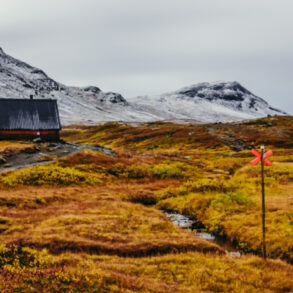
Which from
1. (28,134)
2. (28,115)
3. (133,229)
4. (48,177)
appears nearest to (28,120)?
(28,115)

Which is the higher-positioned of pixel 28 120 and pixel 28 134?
pixel 28 120

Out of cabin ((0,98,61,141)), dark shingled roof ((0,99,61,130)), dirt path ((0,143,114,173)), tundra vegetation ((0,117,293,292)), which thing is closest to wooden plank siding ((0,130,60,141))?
cabin ((0,98,61,141))

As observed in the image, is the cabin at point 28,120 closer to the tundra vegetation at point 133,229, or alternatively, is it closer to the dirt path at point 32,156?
the dirt path at point 32,156

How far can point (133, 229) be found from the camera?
65.5 feet

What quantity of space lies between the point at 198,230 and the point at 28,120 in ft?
183

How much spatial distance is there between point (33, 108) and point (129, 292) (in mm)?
66552

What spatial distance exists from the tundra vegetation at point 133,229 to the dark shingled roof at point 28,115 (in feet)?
73.7

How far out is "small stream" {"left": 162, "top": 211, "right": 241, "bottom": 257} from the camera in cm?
1828

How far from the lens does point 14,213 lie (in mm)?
22297

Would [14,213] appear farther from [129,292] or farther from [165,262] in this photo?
[129,292]

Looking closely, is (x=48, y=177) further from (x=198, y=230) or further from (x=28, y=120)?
(x=28, y=120)

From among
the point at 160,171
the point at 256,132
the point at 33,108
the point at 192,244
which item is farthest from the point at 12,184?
the point at 256,132

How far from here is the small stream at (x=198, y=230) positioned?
60.0 feet

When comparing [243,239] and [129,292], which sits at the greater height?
[129,292]
